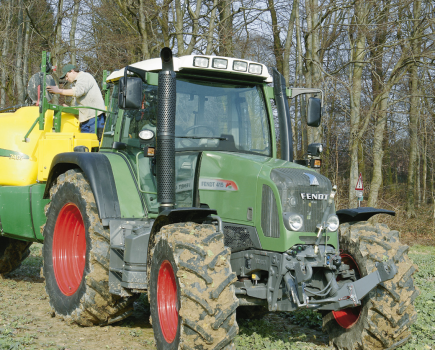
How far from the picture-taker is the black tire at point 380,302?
4555 mm

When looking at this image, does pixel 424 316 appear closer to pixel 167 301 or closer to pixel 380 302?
pixel 380 302

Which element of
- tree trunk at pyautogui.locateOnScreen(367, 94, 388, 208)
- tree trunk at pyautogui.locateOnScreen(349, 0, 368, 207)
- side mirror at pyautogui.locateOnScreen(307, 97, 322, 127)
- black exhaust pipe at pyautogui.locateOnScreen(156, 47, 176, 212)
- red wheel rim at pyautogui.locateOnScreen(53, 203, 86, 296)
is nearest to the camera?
black exhaust pipe at pyautogui.locateOnScreen(156, 47, 176, 212)

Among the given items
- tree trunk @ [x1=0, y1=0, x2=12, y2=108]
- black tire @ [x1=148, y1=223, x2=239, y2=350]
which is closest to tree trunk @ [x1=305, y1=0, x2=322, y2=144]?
black tire @ [x1=148, y1=223, x2=239, y2=350]

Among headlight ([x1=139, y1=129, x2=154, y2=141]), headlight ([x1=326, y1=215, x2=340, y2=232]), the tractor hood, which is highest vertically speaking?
headlight ([x1=139, y1=129, x2=154, y2=141])

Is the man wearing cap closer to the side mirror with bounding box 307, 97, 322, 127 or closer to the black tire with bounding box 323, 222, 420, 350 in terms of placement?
the side mirror with bounding box 307, 97, 322, 127

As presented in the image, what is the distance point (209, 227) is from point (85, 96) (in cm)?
375

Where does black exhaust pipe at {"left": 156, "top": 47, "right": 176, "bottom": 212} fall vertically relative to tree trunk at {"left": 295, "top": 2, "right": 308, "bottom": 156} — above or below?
below

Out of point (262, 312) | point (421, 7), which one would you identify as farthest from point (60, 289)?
point (421, 7)

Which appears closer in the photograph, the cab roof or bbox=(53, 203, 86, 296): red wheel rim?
the cab roof

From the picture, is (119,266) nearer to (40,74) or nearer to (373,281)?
(373,281)

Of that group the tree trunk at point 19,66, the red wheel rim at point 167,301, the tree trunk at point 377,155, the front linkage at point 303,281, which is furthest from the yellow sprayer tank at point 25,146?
the tree trunk at point 19,66

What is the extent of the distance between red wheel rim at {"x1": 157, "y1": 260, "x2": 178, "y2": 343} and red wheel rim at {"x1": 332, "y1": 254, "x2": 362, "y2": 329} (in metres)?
1.57

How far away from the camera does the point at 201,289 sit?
3.95m

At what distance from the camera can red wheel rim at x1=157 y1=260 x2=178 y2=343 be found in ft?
14.4
